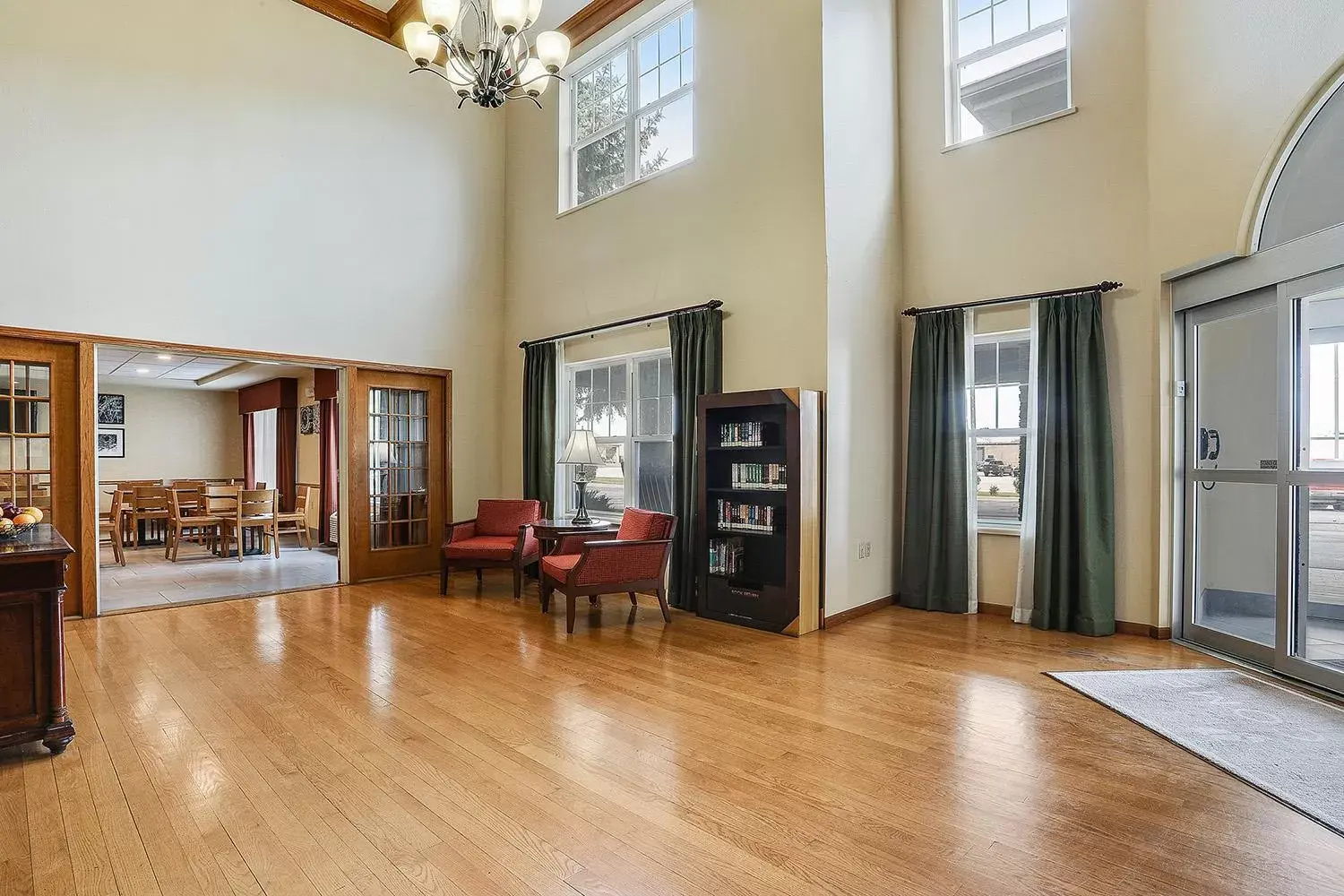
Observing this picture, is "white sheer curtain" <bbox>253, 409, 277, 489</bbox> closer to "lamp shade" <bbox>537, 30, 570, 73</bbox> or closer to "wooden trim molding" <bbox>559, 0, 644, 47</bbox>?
"wooden trim molding" <bbox>559, 0, 644, 47</bbox>

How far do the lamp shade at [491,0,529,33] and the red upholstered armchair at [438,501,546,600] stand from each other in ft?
12.1

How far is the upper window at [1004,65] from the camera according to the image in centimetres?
512

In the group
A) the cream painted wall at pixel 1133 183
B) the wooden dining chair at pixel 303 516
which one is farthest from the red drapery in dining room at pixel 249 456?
the cream painted wall at pixel 1133 183

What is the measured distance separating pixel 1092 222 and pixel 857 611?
3.18 m

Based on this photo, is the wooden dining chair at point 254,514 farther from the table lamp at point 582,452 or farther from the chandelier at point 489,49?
the chandelier at point 489,49

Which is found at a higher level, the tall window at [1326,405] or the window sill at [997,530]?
the tall window at [1326,405]

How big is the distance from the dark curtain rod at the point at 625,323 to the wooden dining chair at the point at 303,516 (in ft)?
15.7

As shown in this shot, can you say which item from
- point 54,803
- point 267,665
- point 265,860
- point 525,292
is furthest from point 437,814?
point 525,292

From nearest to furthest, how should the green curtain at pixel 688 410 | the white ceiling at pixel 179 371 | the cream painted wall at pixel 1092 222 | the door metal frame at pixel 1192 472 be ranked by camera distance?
1. the door metal frame at pixel 1192 472
2. the cream painted wall at pixel 1092 222
3. the green curtain at pixel 688 410
4. the white ceiling at pixel 179 371

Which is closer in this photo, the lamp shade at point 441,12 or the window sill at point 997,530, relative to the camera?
the lamp shade at point 441,12

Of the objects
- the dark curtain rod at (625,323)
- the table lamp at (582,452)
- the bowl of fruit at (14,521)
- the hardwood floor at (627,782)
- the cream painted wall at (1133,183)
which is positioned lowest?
the hardwood floor at (627,782)

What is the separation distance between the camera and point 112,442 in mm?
12016

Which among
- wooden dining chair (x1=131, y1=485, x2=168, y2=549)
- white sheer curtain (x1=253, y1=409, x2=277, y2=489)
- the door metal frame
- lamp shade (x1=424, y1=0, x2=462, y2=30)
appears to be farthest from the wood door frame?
white sheer curtain (x1=253, y1=409, x2=277, y2=489)

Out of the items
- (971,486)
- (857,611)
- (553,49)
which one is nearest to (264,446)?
(553,49)
